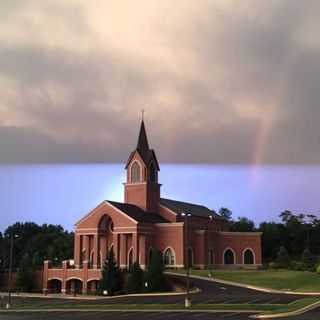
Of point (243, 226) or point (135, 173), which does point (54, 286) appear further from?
point (243, 226)

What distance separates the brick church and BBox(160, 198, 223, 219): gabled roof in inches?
14.7

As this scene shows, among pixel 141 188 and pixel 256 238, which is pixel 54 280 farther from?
pixel 256 238

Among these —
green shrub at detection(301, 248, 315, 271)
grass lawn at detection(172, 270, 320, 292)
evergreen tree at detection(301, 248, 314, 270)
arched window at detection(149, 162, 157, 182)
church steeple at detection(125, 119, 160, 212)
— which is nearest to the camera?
grass lawn at detection(172, 270, 320, 292)

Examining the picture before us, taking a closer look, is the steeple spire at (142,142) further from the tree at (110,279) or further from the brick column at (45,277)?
the tree at (110,279)

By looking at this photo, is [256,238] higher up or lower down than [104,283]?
higher up

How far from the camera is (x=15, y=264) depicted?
138 m

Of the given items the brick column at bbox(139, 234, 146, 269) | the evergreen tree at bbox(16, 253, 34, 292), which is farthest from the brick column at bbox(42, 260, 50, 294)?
the brick column at bbox(139, 234, 146, 269)

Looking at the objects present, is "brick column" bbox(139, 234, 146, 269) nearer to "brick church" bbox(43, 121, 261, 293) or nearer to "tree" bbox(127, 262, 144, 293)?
"brick church" bbox(43, 121, 261, 293)

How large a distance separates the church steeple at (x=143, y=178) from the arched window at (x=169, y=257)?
33.1 ft

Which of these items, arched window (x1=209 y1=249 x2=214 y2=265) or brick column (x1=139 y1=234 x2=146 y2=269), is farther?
arched window (x1=209 y1=249 x2=214 y2=265)

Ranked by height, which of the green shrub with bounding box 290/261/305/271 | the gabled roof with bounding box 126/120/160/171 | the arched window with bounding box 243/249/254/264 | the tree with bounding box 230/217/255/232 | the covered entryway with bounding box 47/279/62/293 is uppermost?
the gabled roof with bounding box 126/120/160/171

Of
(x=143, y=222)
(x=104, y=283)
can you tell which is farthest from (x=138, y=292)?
(x=143, y=222)

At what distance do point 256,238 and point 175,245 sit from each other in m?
14.2

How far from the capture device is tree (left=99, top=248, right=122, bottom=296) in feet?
247
